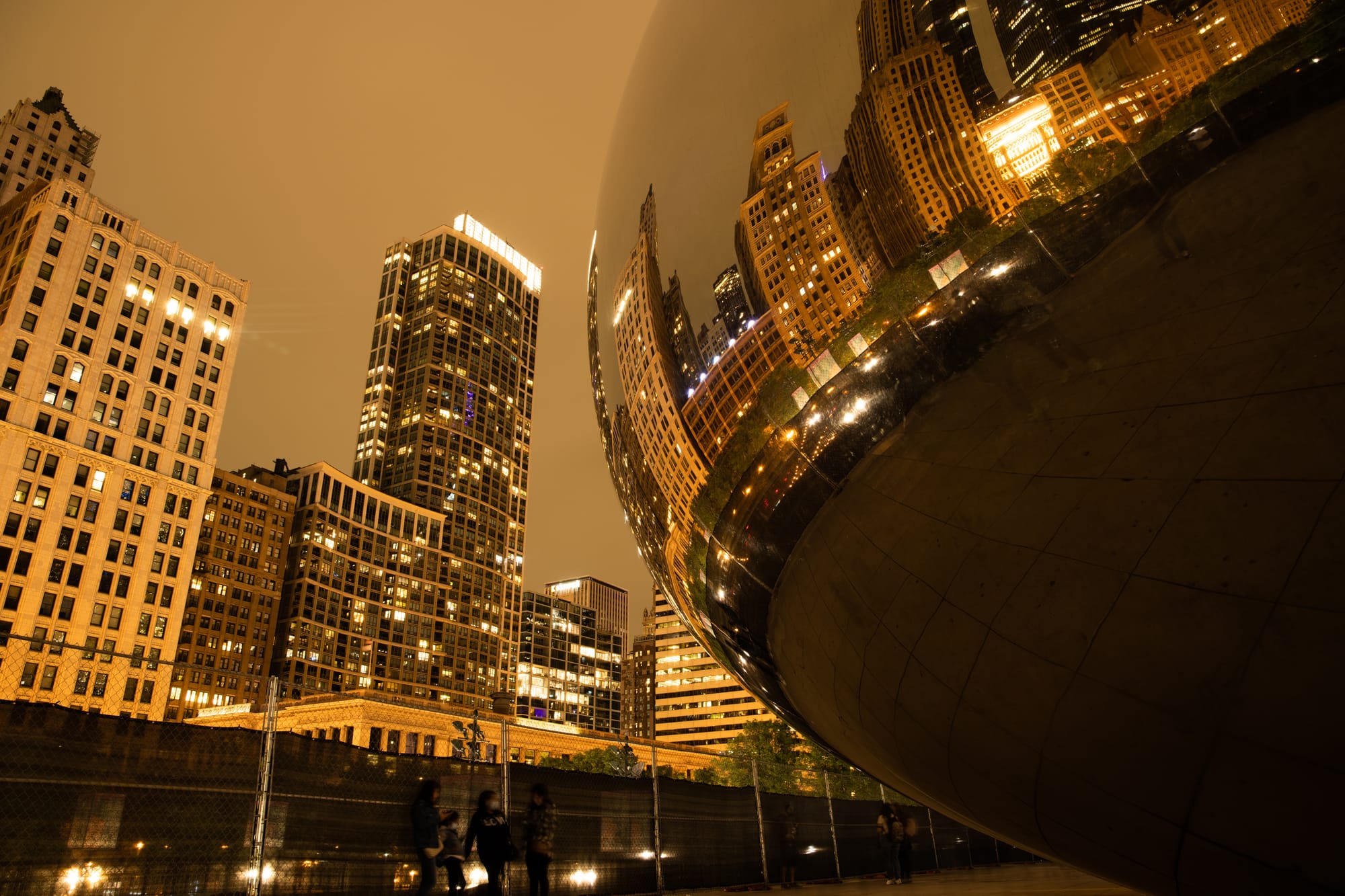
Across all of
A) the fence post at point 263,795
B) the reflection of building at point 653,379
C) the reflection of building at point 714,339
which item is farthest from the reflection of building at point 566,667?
the reflection of building at point 714,339

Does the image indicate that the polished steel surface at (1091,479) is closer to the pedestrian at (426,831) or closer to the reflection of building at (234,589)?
the pedestrian at (426,831)

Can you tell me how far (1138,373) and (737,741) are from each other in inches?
3417

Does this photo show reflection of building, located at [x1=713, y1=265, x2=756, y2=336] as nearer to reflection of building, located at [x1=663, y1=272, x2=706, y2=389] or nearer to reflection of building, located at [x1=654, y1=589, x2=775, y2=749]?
reflection of building, located at [x1=663, y1=272, x2=706, y2=389]

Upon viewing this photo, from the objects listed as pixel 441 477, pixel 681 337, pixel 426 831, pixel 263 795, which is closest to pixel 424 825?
pixel 426 831

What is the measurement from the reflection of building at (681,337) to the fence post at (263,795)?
639 centimetres

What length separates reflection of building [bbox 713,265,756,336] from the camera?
1906 millimetres

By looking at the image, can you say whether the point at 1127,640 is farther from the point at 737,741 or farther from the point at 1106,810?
the point at 737,741

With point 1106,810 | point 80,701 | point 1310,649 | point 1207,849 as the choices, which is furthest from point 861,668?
point 80,701

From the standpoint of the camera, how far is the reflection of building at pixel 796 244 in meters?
1.71

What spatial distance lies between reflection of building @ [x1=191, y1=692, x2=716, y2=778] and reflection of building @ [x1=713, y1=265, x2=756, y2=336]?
260ft

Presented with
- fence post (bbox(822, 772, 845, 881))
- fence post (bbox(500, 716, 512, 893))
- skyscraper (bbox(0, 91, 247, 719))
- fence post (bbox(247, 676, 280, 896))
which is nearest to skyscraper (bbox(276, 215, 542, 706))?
skyscraper (bbox(0, 91, 247, 719))

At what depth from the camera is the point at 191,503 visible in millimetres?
85812

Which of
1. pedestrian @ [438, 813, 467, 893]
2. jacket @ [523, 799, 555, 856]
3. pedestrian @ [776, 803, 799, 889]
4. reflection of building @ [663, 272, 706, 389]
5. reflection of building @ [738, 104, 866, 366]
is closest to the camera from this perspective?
reflection of building @ [738, 104, 866, 366]

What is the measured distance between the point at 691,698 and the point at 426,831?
168 metres
